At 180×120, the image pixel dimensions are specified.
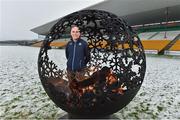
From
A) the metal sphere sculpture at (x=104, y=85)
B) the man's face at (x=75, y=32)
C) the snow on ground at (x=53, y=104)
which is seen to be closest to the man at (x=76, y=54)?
the man's face at (x=75, y=32)

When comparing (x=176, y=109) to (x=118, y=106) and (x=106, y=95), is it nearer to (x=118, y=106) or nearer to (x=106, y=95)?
(x=118, y=106)

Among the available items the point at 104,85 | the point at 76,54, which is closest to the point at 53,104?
the point at 76,54

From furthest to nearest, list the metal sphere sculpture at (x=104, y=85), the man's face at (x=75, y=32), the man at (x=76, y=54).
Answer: the man at (x=76, y=54), the man's face at (x=75, y=32), the metal sphere sculpture at (x=104, y=85)

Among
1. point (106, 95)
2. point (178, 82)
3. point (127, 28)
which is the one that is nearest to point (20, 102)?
point (106, 95)

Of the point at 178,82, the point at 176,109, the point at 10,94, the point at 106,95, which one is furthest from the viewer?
the point at 178,82

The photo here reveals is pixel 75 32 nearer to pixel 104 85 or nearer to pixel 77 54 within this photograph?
pixel 77 54

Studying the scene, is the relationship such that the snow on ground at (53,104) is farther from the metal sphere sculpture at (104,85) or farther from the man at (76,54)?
the man at (76,54)

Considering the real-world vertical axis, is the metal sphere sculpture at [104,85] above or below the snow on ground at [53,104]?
above

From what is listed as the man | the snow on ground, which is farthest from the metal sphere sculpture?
the snow on ground

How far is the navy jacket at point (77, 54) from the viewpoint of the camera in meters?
3.96

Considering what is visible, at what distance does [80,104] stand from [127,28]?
1555 millimetres

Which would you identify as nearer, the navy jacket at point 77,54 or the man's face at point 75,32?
the man's face at point 75,32

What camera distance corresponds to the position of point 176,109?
180 inches

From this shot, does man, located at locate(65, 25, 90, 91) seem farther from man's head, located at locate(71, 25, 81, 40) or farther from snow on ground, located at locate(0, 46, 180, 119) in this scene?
snow on ground, located at locate(0, 46, 180, 119)
